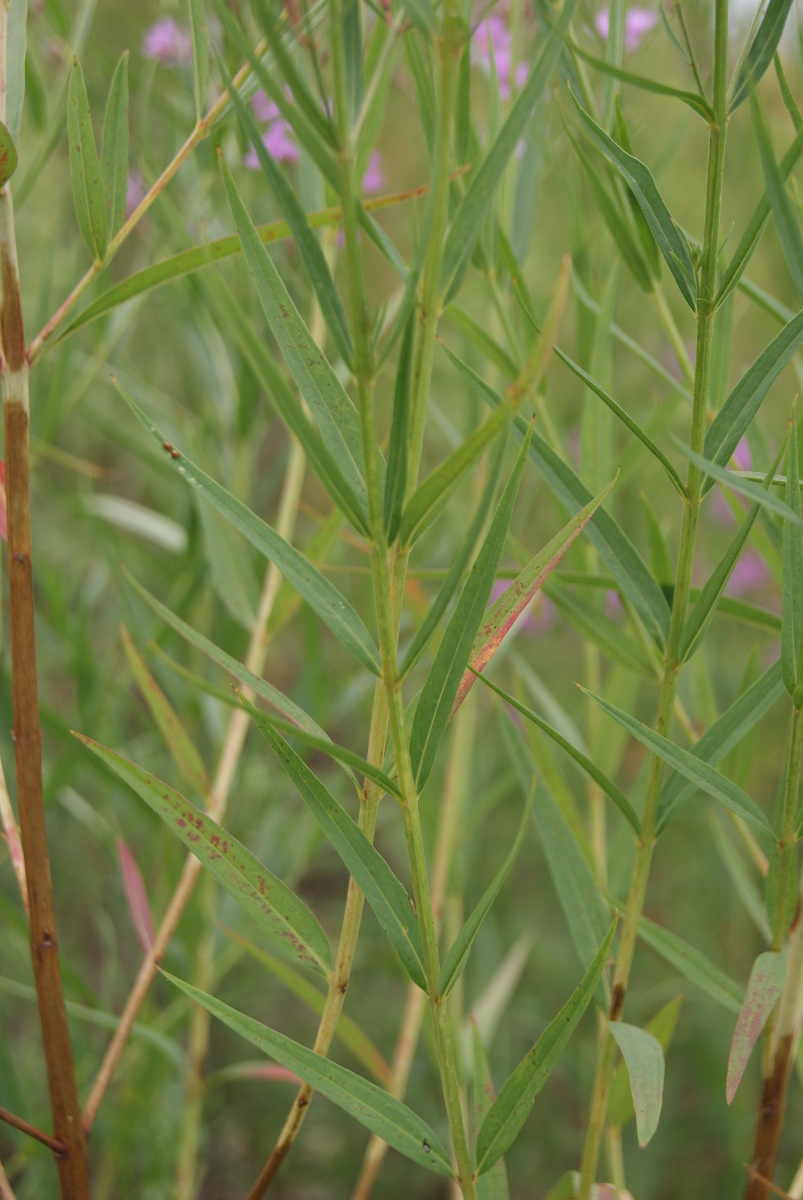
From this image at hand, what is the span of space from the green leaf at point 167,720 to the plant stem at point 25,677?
0.06 meters

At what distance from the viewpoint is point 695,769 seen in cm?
30

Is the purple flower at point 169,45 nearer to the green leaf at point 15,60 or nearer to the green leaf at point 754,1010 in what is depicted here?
the green leaf at point 15,60

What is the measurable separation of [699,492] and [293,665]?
1.65 metres

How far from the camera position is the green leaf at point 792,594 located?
0.94 feet

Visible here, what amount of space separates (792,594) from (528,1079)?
169 mm

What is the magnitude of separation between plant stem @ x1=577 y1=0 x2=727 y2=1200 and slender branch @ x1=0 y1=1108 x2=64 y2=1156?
0.60 ft

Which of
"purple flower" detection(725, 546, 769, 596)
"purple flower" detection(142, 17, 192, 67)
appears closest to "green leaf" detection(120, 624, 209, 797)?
"purple flower" detection(142, 17, 192, 67)

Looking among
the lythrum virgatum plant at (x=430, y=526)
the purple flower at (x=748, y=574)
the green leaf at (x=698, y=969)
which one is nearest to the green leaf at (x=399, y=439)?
the lythrum virgatum plant at (x=430, y=526)

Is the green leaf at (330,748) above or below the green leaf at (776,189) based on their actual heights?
below

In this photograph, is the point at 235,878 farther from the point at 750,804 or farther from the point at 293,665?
the point at 293,665

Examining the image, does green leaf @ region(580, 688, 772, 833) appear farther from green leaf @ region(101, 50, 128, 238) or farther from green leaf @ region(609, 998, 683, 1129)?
green leaf @ region(101, 50, 128, 238)

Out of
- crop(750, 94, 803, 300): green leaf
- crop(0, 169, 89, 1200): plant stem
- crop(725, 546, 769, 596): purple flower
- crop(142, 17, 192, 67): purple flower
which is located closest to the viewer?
crop(750, 94, 803, 300): green leaf

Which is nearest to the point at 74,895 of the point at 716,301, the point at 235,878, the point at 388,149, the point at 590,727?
the point at 590,727

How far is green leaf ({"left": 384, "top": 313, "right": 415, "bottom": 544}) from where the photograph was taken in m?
0.23
